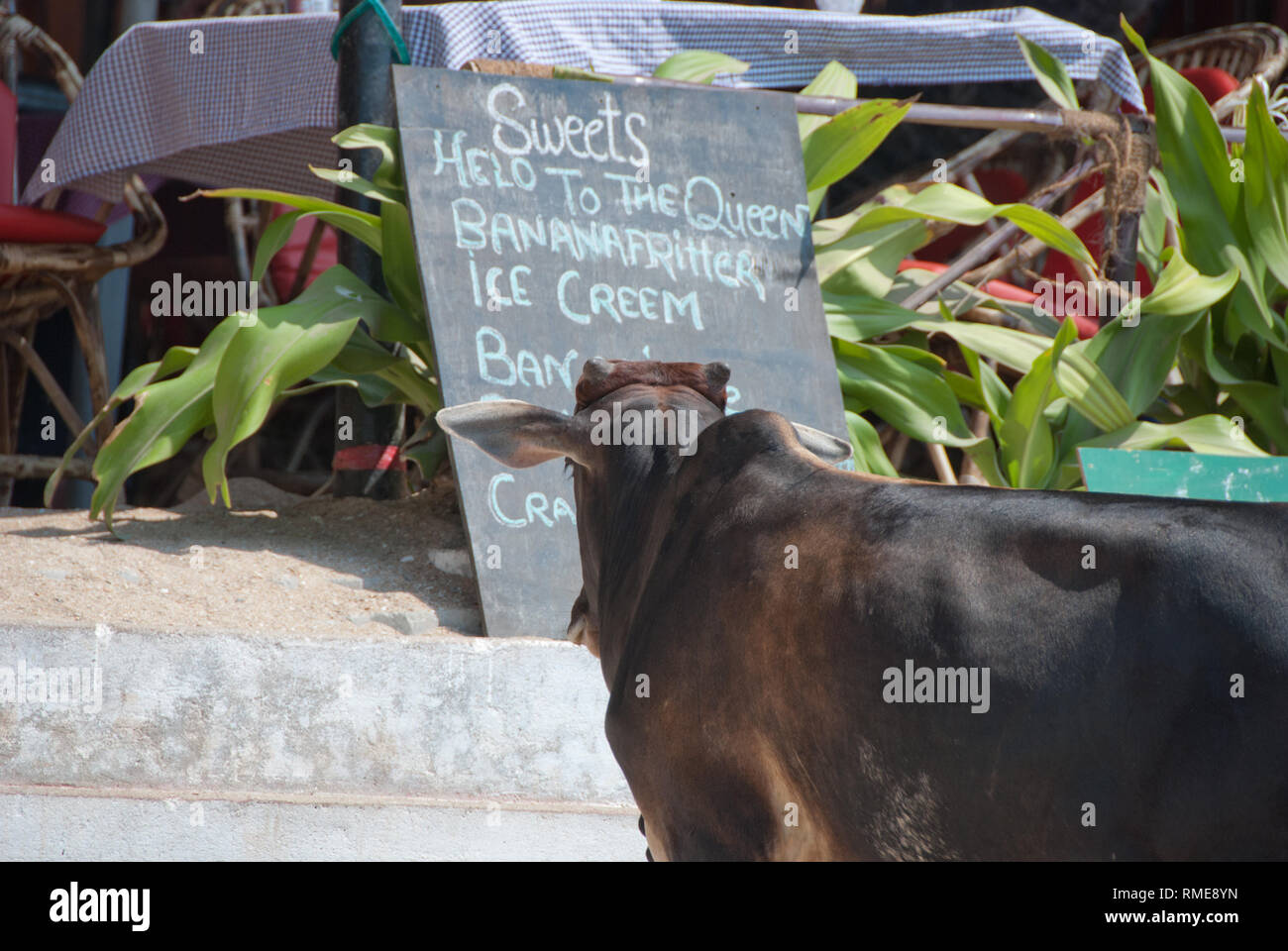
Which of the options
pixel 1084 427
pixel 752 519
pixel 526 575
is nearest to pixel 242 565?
pixel 526 575

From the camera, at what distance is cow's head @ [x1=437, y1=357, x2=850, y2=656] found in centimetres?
151

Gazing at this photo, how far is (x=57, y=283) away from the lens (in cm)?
367

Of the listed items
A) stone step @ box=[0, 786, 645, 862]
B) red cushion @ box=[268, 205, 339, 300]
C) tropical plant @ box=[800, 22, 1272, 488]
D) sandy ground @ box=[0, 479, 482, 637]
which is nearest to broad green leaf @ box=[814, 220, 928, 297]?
tropical plant @ box=[800, 22, 1272, 488]

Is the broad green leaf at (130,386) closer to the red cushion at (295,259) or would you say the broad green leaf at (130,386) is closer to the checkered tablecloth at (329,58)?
the checkered tablecloth at (329,58)

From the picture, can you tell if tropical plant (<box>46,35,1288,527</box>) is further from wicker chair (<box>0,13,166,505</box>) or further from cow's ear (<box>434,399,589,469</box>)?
cow's ear (<box>434,399,589,469</box>)

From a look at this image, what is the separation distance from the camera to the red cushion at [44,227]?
3.49 m

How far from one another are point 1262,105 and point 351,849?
249cm

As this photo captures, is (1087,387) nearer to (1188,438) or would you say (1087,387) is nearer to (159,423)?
(1188,438)

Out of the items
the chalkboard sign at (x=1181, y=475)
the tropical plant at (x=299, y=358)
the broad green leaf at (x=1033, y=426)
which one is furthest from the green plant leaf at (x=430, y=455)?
the chalkboard sign at (x=1181, y=475)

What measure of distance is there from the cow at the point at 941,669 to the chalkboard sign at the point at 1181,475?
102 cm

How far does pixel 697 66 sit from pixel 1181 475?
178 centimetres

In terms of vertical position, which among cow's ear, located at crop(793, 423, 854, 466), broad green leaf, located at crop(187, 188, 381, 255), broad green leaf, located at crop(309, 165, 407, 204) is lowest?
cow's ear, located at crop(793, 423, 854, 466)

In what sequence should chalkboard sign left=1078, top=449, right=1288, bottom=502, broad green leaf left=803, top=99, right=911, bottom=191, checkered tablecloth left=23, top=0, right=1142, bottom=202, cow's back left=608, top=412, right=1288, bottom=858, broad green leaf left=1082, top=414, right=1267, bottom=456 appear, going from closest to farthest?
cow's back left=608, top=412, right=1288, bottom=858 < chalkboard sign left=1078, top=449, right=1288, bottom=502 < broad green leaf left=1082, top=414, right=1267, bottom=456 < broad green leaf left=803, top=99, right=911, bottom=191 < checkered tablecloth left=23, top=0, right=1142, bottom=202

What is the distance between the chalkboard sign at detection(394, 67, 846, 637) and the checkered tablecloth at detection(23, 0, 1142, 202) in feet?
1.52
